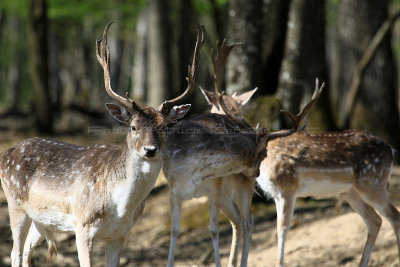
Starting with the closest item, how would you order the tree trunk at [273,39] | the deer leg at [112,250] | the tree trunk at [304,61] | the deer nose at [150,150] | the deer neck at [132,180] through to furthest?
the deer nose at [150,150] < the deer neck at [132,180] < the deer leg at [112,250] < the tree trunk at [304,61] < the tree trunk at [273,39]

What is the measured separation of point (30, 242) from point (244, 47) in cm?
477

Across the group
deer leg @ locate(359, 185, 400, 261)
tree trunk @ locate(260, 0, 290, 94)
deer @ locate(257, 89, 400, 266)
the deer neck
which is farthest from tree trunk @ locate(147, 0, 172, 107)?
the deer neck

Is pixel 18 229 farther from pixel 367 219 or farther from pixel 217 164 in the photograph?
pixel 367 219

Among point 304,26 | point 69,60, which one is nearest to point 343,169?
point 304,26

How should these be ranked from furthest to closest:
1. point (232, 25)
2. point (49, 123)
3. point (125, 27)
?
point (125, 27) < point (49, 123) < point (232, 25)

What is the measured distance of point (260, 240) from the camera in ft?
26.4

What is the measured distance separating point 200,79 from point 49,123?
59.0 feet

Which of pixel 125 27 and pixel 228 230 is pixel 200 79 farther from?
pixel 228 230

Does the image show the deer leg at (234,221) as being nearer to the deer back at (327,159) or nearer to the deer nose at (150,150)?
the deer back at (327,159)

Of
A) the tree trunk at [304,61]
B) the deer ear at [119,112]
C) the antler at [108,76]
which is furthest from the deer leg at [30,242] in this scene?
the tree trunk at [304,61]

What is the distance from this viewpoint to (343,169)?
22.0 feet

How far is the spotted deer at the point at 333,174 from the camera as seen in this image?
6.55m

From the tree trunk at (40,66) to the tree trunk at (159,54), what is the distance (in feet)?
7.99

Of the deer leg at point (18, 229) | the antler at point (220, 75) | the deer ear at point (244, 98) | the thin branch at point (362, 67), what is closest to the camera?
the deer leg at point (18, 229)
